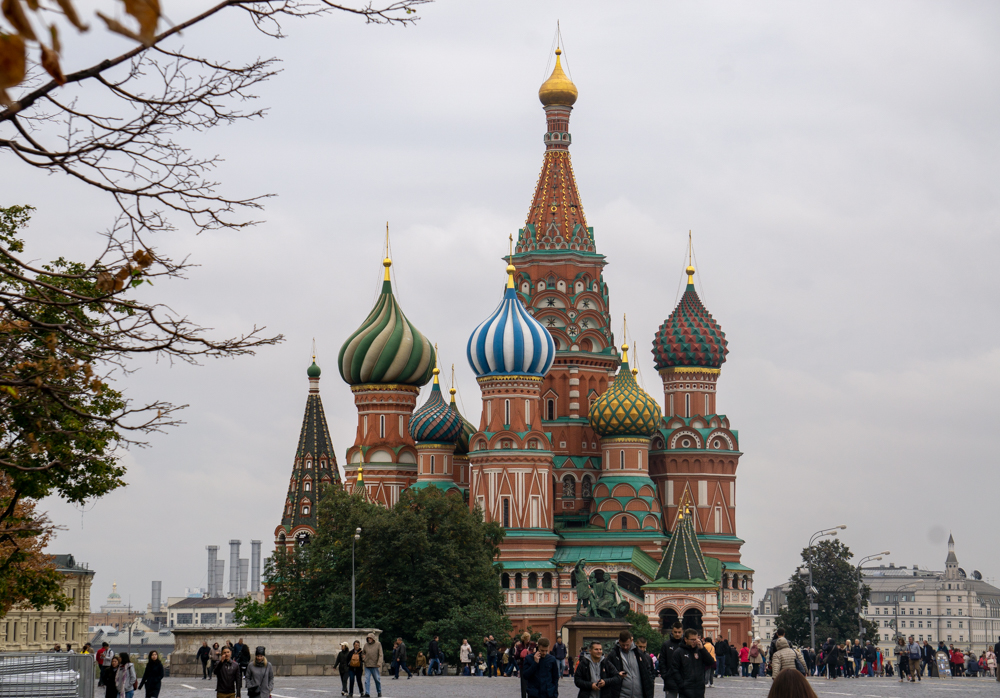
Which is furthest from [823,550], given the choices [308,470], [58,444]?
[58,444]

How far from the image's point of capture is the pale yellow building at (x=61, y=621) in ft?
309

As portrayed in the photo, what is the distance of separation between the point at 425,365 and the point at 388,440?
399cm


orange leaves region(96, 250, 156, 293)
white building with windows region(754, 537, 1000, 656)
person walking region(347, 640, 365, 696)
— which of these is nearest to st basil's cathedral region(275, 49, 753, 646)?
person walking region(347, 640, 365, 696)

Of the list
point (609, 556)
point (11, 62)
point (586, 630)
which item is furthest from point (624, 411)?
point (11, 62)

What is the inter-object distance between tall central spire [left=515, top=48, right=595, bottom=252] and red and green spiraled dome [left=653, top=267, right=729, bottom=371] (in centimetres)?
543

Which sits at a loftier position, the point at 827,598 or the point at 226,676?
the point at 827,598

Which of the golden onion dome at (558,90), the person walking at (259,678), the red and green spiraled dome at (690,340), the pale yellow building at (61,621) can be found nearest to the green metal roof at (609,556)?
the red and green spiraled dome at (690,340)

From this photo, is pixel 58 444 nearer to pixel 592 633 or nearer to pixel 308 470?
pixel 592 633

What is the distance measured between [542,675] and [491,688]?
1492 cm

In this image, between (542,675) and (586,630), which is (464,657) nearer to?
(586,630)

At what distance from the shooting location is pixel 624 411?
70062 millimetres

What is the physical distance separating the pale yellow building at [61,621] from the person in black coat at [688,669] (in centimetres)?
8264

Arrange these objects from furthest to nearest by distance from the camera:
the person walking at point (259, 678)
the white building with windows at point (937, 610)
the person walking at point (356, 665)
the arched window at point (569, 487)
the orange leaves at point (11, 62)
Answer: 1. the white building with windows at point (937, 610)
2. the arched window at point (569, 487)
3. the person walking at point (356, 665)
4. the person walking at point (259, 678)
5. the orange leaves at point (11, 62)

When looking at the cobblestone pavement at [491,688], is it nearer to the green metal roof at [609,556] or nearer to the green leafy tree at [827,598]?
the green metal roof at [609,556]
